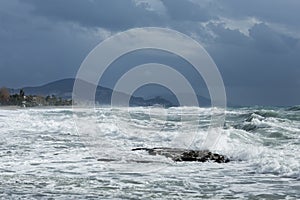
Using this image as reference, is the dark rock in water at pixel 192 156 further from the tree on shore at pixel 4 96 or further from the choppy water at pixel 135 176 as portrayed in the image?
the tree on shore at pixel 4 96

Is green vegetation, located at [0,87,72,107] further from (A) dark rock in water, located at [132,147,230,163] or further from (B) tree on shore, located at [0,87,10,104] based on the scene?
(A) dark rock in water, located at [132,147,230,163]

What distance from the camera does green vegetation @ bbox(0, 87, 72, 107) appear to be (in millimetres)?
102312

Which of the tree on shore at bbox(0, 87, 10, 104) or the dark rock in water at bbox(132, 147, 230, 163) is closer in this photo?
the dark rock in water at bbox(132, 147, 230, 163)

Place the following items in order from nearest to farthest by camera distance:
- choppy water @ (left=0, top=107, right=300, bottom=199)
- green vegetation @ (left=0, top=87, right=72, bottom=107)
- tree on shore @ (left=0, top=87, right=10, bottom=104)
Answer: choppy water @ (left=0, top=107, right=300, bottom=199) → green vegetation @ (left=0, top=87, right=72, bottom=107) → tree on shore @ (left=0, top=87, right=10, bottom=104)

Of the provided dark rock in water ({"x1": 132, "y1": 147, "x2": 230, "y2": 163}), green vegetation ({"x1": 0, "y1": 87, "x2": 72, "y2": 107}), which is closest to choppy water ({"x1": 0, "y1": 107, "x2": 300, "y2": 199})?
dark rock in water ({"x1": 132, "y1": 147, "x2": 230, "y2": 163})

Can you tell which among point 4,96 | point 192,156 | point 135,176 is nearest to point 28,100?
point 4,96

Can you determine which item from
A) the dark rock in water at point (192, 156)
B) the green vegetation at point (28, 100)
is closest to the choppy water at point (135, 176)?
the dark rock in water at point (192, 156)

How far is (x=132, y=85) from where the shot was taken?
13969 mm

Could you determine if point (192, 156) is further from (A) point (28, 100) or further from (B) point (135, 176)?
(A) point (28, 100)

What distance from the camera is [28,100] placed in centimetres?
10656

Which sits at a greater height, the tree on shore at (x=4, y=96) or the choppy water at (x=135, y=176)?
the tree on shore at (x=4, y=96)

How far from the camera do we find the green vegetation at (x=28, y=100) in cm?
10231

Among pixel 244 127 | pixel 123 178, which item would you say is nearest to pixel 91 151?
pixel 123 178

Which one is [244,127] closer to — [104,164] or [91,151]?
[91,151]
